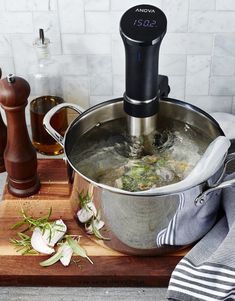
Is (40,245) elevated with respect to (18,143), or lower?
lower

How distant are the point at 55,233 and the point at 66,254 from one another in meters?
0.05

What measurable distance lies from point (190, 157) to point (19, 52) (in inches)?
17.6

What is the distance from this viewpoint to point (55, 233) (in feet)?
3.70

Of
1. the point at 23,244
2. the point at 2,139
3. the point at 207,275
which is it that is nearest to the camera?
the point at 207,275

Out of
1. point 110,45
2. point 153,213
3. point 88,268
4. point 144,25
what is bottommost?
point 88,268

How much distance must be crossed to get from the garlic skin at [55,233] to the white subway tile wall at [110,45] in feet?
1.14

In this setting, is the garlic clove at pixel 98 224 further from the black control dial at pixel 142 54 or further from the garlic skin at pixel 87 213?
the black control dial at pixel 142 54

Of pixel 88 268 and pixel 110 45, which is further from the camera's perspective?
pixel 110 45

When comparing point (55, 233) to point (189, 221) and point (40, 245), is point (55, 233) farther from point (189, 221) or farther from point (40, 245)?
point (189, 221)

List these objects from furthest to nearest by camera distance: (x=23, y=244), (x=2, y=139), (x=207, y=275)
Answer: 1. (x=2, y=139)
2. (x=23, y=244)
3. (x=207, y=275)

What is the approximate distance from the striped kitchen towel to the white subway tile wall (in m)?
0.40

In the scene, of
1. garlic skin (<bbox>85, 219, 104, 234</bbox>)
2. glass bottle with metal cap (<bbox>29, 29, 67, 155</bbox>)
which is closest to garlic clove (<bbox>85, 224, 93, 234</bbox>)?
garlic skin (<bbox>85, 219, 104, 234</bbox>)

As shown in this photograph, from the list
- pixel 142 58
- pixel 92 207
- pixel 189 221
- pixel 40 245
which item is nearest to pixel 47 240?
pixel 40 245

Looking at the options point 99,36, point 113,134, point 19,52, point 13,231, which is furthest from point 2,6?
point 13,231
